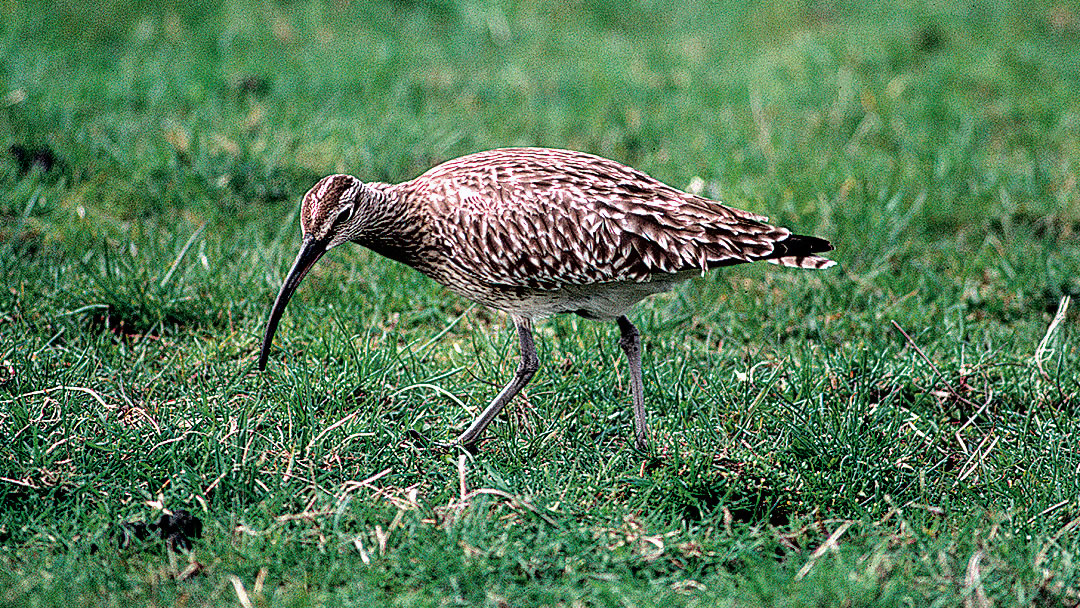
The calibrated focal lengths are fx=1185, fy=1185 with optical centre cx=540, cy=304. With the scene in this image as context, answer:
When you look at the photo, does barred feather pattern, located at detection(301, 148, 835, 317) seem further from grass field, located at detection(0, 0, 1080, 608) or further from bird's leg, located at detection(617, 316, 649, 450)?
grass field, located at detection(0, 0, 1080, 608)

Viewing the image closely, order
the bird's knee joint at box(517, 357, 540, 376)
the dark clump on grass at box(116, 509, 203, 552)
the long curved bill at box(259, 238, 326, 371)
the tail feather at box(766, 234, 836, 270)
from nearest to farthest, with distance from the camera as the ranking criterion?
1. the dark clump on grass at box(116, 509, 203, 552)
2. the tail feather at box(766, 234, 836, 270)
3. the long curved bill at box(259, 238, 326, 371)
4. the bird's knee joint at box(517, 357, 540, 376)

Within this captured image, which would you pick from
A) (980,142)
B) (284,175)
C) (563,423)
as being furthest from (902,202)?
(284,175)

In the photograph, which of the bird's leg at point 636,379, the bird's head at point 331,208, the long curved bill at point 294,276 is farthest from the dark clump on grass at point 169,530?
the bird's leg at point 636,379

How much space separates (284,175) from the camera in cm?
718

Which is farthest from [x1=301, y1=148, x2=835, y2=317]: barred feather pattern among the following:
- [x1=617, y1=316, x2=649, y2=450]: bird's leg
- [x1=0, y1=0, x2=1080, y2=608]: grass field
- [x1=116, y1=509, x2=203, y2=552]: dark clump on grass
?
[x1=116, y1=509, x2=203, y2=552]: dark clump on grass

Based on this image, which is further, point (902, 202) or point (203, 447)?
point (902, 202)

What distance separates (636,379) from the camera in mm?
5000

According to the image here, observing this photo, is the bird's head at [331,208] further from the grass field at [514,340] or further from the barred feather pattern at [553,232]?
the grass field at [514,340]

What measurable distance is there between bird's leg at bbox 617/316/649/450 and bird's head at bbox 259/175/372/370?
122cm

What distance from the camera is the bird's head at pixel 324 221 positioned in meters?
4.76

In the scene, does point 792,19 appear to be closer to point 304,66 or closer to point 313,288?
point 304,66

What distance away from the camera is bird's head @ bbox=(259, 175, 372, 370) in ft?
15.6

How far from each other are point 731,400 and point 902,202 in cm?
281

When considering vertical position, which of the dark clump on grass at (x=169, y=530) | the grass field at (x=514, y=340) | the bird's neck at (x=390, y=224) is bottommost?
the dark clump on grass at (x=169, y=530)
